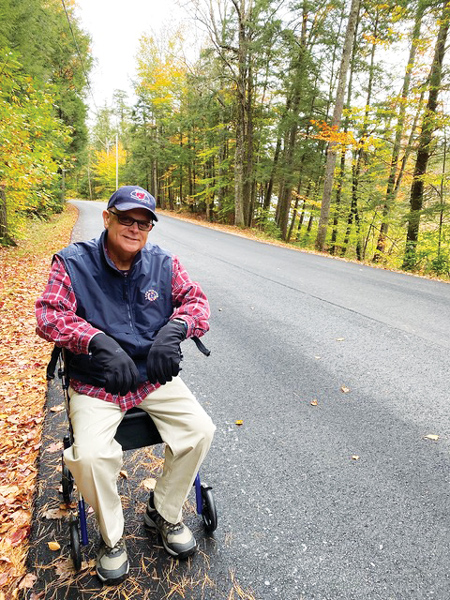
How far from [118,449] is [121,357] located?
0.44 meters

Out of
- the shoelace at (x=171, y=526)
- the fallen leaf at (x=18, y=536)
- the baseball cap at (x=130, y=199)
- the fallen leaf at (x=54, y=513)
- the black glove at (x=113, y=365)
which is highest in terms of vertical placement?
the baseball cap at (x=130, y=199)

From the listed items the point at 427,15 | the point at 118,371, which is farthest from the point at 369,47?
the point at 118,371

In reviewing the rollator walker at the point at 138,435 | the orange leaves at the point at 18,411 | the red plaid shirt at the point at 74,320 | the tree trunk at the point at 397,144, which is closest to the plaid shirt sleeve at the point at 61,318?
the red plaid shirt at the point at 74,320

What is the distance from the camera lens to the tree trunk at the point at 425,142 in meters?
9.70

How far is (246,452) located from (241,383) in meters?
0.95

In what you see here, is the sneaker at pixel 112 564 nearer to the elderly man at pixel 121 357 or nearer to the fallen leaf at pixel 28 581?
the elderly man at pixel 121 357

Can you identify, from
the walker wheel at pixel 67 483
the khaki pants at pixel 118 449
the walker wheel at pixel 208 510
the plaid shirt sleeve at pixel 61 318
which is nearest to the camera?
the khaki pants at pixel 118 449

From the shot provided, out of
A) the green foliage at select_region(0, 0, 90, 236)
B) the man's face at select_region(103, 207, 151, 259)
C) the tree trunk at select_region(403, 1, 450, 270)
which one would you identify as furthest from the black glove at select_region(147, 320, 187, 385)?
the tree trunk at select_region(403, 1, 450, 270)

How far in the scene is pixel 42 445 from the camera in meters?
2.46

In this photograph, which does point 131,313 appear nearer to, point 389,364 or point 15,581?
point 15,581

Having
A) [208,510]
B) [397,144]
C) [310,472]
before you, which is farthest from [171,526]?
[397,144]

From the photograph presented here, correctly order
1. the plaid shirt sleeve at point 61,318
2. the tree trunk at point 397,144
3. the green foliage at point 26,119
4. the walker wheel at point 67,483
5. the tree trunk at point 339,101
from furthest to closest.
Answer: the tree trunk at point 397,144 < the tree trunk at point 339,101 < the green foliage at point 26,119 < the walker wheel at point 67,483 < the plaid shirt sleeve at point 61,318

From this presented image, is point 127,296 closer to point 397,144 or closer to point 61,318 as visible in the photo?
point 61,318

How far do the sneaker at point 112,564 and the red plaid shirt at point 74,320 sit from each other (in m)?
0.66
